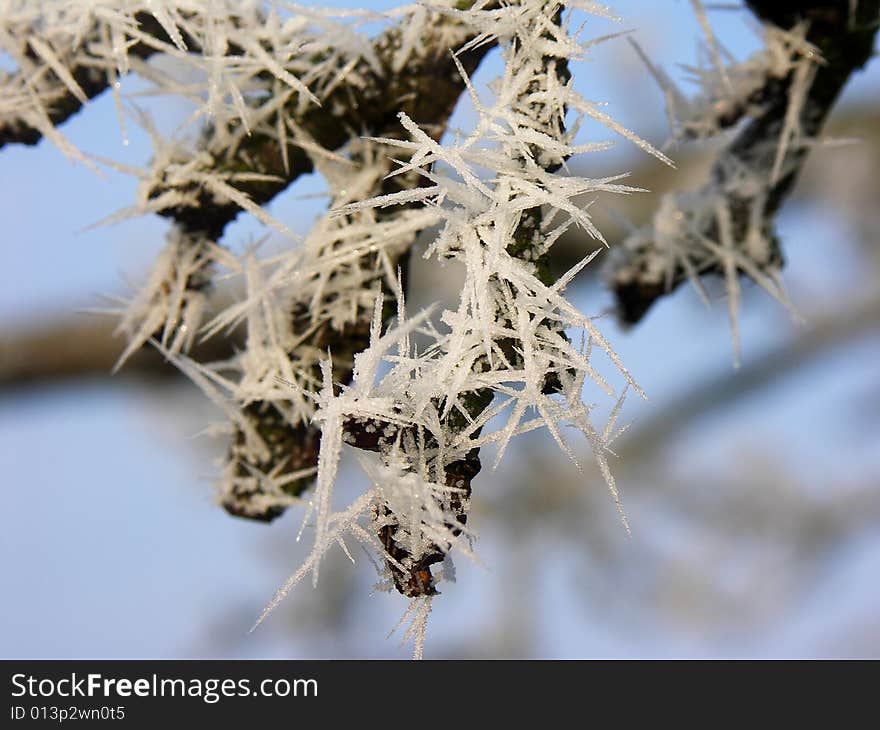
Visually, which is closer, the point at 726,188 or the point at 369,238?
the point at 369,238

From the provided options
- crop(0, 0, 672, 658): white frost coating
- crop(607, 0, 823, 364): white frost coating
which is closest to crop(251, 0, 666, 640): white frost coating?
crop(0, 0, 672, 658): white frost coating

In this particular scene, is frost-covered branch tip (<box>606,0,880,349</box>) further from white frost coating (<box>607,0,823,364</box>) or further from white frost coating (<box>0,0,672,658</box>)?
white frost coating (<box>0,0,672,658</box>)

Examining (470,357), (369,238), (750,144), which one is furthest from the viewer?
(750,144)

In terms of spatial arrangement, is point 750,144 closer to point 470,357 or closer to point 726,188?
point 726,188

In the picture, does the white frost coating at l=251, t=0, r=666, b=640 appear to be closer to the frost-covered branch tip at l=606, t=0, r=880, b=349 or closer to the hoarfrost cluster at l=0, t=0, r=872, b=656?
the hoarfrost cluster at l=0, t=0, r=872, b=656

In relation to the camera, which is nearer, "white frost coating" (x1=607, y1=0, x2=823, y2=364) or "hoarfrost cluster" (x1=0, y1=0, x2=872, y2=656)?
"hoarfrost cluster" (x1=0, y1=0, x2=872, y2=656)

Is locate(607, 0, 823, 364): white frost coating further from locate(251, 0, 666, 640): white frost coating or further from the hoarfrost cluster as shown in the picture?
locate(251, 0, 666, 640): white frost coating

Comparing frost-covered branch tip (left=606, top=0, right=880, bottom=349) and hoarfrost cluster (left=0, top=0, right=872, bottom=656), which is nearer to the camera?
hoarfrost cluster (left=0, top=0, right=872, bottom=656)

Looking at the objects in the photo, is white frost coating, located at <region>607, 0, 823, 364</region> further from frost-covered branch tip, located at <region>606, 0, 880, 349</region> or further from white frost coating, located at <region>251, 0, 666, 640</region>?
white frost coating, located at <region>251, 0, 666, 640</region>

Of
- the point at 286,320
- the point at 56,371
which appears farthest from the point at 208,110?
the point at 56,371

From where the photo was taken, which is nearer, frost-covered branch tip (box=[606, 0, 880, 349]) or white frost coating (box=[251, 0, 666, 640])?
white frost coating (box=[251, 0, 666, 640])

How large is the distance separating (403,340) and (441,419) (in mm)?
55

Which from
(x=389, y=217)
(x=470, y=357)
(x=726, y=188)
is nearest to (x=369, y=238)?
(x=389, y=217)

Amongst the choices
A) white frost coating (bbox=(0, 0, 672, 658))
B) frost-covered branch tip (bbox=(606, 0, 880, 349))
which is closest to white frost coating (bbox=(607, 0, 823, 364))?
frost-covered branch tip (bbox=(606, 0, 880, 349))
